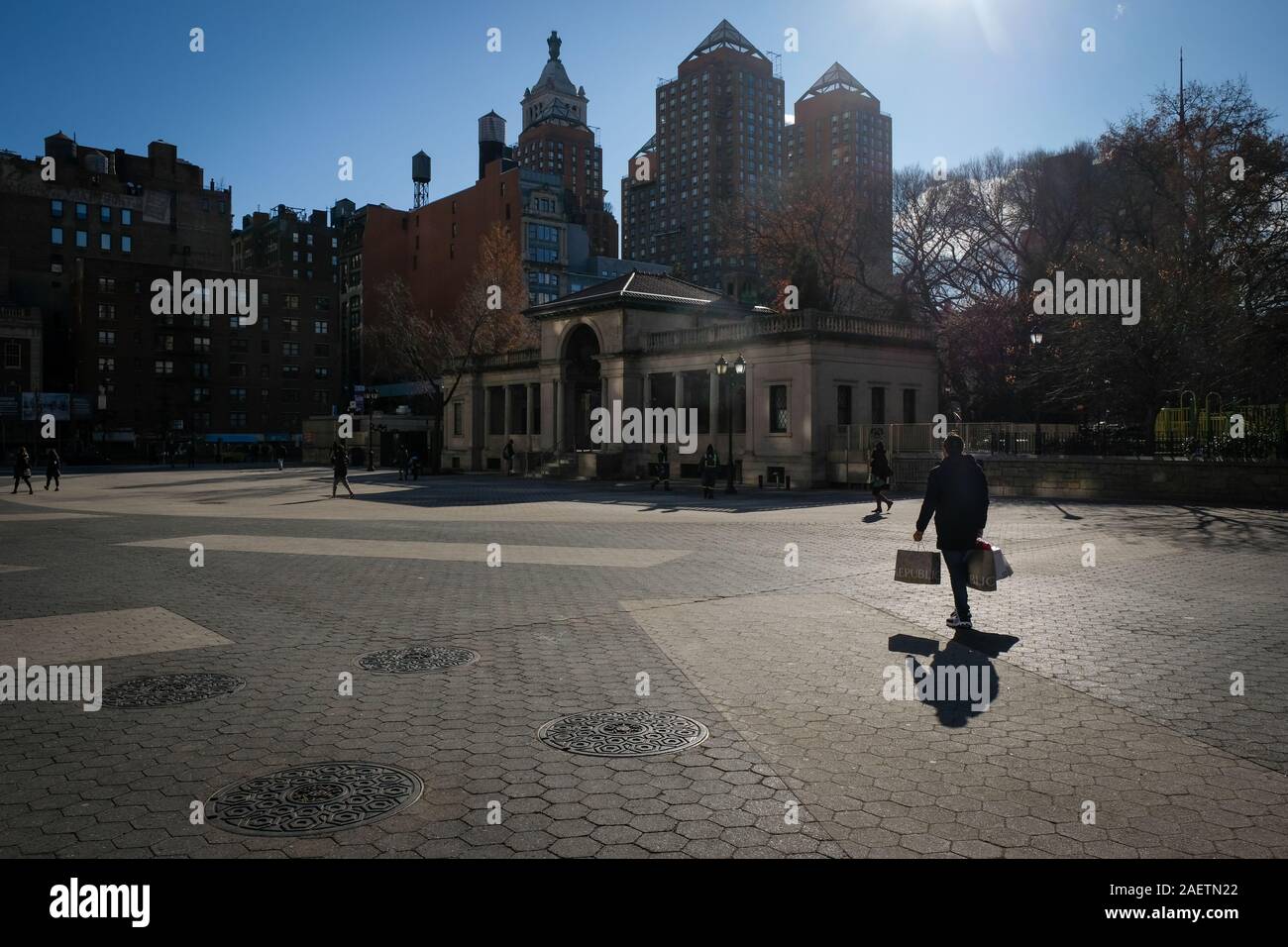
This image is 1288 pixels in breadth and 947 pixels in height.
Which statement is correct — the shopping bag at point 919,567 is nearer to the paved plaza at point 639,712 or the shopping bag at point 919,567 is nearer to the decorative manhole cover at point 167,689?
the paved plaza at point 639,712

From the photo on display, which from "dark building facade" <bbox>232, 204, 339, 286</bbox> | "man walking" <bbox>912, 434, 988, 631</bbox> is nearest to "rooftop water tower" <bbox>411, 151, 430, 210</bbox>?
"dark building facade" <bbox>232, 204, 339, 286</bbox>

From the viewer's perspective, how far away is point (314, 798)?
14.7ft

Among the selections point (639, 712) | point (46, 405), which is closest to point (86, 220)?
point (46, 405)

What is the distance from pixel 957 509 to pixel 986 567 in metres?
0.66

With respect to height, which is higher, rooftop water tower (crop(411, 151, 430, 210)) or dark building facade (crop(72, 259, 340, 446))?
rooftop water tower (crop(411, 151, 430, 210))

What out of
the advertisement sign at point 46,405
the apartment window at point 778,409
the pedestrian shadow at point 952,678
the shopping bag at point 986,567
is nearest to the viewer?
the pedestrian shadow at point 952,678

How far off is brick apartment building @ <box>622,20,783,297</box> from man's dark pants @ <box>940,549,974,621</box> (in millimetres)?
168288

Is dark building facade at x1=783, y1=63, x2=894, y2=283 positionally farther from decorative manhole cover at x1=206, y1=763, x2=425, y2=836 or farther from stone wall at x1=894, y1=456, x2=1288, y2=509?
decorative manhole cover at x1=206, y1=763, x2=425, y2=836

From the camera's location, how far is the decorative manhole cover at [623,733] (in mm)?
5289

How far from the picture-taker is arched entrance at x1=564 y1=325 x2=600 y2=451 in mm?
49750

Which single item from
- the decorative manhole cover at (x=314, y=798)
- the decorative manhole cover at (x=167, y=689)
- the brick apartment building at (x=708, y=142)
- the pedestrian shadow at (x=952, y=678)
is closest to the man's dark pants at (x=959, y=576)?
the pedestrian shadow at (x=952, y=678)

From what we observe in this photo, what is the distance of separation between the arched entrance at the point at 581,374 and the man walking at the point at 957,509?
132 ft
